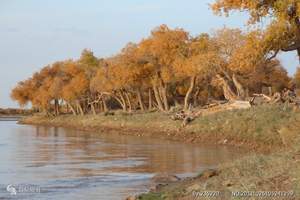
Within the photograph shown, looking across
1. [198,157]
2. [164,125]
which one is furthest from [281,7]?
[164,125]

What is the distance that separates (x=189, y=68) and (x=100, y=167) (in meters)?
29.2

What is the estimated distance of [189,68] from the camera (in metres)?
51.0

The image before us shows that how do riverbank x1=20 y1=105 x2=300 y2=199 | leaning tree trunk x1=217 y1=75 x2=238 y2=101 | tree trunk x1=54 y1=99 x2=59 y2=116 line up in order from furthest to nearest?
1. tree trunk x1=54 y1=99 x2=59 y2=116
2. leaning tree trunk x1=217 y1=75 x2=238 y2=101
3. riverbank x1=20 y1=105 x2=300 y2=199

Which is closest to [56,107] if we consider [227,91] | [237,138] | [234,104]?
[227,91]

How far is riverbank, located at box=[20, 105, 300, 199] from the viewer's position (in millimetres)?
11725

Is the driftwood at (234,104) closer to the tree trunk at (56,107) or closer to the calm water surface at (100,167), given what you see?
the calm water surface at (100,167)

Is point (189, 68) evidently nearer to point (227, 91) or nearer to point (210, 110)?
point (227, 91)

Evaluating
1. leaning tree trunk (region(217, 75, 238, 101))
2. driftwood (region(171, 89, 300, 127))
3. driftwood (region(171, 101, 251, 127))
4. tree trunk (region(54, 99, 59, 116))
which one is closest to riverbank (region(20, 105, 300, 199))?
driftwood (region(171, 101, 251, 127))

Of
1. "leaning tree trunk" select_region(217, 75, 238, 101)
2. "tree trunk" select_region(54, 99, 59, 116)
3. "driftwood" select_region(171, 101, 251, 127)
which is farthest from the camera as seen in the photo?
"tree trunk" select_region(54, 99, 59, 116)

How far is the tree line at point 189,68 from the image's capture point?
20.7 meters

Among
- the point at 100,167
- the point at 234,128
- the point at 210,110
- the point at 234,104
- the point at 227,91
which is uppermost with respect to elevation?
the point at 227,91

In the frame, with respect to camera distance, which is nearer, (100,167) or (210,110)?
(100,167)

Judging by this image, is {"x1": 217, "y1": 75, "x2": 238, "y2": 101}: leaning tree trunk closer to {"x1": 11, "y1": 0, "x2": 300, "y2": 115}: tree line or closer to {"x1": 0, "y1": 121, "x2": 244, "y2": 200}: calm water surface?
{"x1": 11, "y1": 0, "x2": 300, "y2": 115}: tree line

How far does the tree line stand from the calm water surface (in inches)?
185
